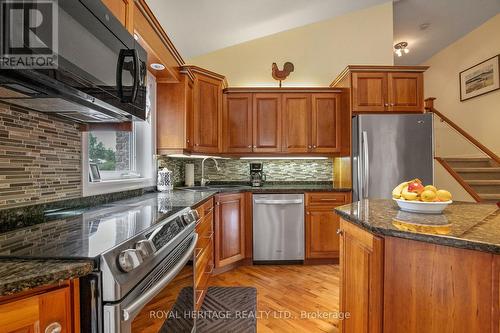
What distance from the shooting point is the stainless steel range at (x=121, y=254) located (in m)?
0.67

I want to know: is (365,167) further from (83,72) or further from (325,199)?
(83,72)

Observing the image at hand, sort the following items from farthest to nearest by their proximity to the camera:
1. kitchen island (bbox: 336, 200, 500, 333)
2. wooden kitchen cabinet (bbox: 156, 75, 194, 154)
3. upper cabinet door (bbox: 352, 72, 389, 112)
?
1. upper cabinet door (bbox: 352, 72, 389, 112)
2. wooden kitchen cabinet (bbox: 156, 75, 194, 154)
3. kitchen island (bbox: 336, 200, 500, 333)

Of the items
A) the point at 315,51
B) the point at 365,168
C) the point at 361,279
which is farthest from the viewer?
the point at 315,51

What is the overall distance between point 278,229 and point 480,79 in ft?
15.2

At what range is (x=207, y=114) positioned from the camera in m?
2.97

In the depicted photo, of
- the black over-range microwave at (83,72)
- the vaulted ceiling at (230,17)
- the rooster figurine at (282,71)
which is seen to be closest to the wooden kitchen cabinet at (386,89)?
the rooster figurine at (282,71)

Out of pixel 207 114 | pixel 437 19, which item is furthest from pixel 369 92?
pixel 437 19

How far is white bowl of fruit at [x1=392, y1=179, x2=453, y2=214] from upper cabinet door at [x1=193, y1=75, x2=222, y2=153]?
209 cm

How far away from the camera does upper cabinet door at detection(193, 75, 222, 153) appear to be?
284cm

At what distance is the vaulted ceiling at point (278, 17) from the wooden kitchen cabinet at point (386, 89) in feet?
3.55

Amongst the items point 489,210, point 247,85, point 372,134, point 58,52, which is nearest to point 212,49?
point 247,85

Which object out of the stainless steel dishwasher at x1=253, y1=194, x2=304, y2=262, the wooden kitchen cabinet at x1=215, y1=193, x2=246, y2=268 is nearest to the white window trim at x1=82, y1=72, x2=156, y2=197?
the wooden kitchen cabinet at x1=215, y1=193, x2=246, y2=268

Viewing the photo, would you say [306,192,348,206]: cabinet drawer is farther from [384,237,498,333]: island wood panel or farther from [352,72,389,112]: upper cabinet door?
[384,237,498,333]: island wood panel

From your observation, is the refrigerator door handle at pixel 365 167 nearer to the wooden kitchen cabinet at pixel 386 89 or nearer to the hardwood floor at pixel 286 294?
the wooden kitchen cabinet at pixel 386 89
